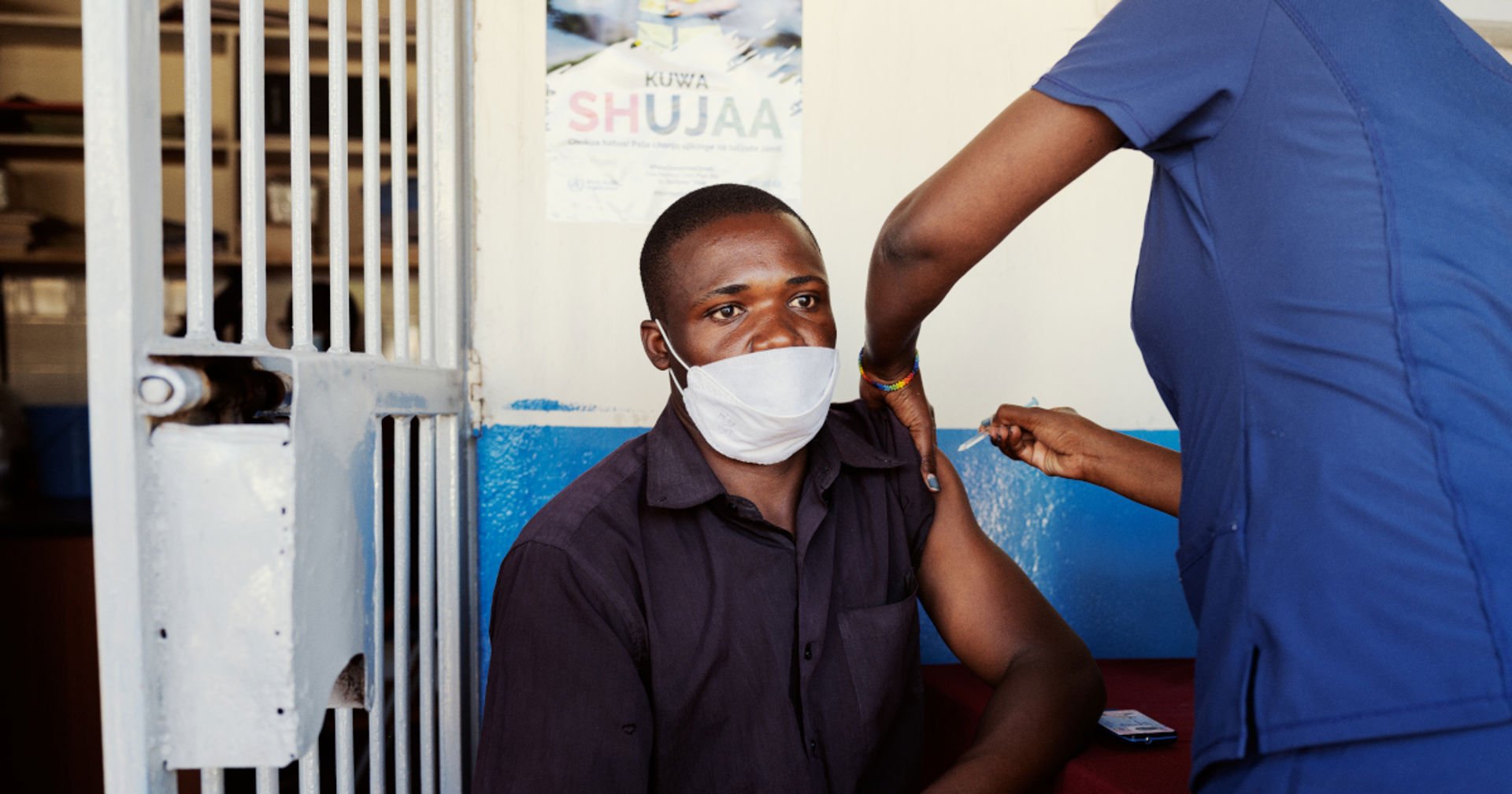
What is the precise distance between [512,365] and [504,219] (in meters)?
0.30

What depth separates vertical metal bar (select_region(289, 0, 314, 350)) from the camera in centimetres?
114

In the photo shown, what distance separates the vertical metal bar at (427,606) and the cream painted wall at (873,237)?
34 cm

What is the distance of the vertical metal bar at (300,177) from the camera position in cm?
114

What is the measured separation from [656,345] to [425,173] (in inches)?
21.8

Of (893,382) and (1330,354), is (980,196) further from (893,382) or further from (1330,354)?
(893,382)

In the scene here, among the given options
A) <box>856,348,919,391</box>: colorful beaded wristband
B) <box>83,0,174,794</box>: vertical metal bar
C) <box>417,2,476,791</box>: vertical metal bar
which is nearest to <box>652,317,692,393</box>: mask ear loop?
<box>856,348,919,391</box>: colorful beaded wristband

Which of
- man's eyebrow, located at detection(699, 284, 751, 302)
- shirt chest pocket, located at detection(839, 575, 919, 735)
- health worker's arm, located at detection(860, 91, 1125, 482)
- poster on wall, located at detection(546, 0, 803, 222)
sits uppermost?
poster on wall, located at detection(546, 0, 803, 222)

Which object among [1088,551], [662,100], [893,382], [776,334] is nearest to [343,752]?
[776,334]

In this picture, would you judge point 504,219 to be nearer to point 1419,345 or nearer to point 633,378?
point 633,378

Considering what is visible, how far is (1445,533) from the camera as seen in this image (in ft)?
2.82

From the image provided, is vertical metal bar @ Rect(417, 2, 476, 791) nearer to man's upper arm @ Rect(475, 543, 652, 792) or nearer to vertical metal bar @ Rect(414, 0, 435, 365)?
vertical metal bar @ Rect(414, 0, 435, 365)

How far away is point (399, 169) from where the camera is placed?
1.55 metres

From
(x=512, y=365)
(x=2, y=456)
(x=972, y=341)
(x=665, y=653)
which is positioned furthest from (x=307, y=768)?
(x=2, y=456)

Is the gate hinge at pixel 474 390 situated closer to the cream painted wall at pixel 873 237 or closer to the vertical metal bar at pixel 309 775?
the cream painted wall at pixel 873 237
